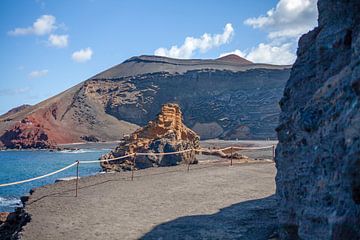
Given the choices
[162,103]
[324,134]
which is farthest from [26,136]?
[324,134]

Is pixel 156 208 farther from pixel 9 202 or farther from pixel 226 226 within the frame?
pixel 9 202

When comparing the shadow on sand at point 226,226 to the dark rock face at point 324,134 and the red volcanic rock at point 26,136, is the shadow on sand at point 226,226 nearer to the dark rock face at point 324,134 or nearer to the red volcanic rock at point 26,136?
the dark rock face at point 324,134

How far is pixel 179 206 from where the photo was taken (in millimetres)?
9227

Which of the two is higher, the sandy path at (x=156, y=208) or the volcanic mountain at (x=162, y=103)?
the volcanic mountain at (x=162, y=103)

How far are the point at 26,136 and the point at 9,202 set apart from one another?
5970 cm

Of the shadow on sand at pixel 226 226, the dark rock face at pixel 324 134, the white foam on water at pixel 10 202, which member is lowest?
the white foam on water at pixel 10 202

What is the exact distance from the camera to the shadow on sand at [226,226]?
675cm

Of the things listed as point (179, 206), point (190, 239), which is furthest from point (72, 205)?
point (190, 239)

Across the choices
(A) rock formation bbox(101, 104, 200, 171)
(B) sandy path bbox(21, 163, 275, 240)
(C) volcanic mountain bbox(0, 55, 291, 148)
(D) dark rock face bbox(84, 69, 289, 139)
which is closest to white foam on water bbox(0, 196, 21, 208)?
(A) rock formation bbox(101, 104, 200, 171)

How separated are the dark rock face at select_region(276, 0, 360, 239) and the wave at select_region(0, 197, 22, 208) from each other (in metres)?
15.8

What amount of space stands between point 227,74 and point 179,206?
8107 cm

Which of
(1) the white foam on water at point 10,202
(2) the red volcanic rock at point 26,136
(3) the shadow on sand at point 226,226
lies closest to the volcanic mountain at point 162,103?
(2) the red volcanic rock at point 26,136

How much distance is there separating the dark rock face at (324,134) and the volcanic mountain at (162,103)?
6417cm

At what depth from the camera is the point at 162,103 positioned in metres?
90.9
